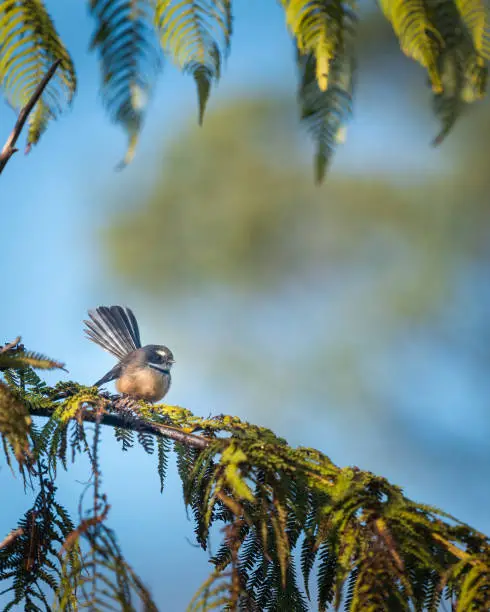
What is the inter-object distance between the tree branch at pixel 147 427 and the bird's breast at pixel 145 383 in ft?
13.0

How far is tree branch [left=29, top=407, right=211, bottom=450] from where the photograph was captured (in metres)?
Result: 1.56

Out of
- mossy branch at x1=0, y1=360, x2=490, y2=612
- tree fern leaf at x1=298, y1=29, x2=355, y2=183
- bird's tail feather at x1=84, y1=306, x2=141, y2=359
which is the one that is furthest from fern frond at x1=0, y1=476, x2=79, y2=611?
bird's tail feather at x1=84, y1=306, x2=141, y2=359

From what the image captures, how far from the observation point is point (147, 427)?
64.4 inches

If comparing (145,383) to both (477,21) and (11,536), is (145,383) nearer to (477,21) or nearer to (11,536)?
(11,536)

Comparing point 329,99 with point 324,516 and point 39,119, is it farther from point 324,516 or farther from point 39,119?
point 324,516

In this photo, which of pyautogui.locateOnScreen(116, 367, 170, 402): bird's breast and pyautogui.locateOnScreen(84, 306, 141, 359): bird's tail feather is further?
pyautogui.locateOnScreen(84, 306, 141, 359): bird's tail feather

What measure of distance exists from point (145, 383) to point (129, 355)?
2.22ft

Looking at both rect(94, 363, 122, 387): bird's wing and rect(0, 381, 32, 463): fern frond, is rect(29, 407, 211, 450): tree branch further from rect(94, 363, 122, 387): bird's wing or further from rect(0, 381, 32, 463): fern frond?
rect(94, 363, 122, 387): bird's wing

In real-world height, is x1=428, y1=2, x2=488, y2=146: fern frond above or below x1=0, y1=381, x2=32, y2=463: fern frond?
above

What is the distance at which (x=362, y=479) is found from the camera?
1.42m

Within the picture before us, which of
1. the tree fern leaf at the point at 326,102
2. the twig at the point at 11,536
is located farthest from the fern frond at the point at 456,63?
the twig at the point at 11,536

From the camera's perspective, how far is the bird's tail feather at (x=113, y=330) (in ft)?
21.1

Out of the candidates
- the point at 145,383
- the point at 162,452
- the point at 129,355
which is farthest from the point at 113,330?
the point at 162,452

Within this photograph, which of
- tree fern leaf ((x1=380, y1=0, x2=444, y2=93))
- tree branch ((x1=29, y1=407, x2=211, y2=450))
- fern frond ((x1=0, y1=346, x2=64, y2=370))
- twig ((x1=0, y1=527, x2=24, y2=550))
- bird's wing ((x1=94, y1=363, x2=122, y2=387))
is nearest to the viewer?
tree fern leaf ((x1=380, y1=0, x2=444, y2=93))
